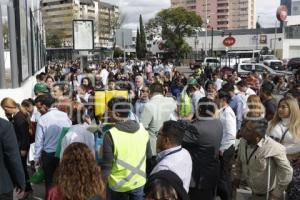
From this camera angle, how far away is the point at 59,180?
3.00 m

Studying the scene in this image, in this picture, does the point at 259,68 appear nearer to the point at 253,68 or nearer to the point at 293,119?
the point at 253,68

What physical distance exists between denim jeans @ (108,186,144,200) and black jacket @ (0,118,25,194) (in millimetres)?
1028

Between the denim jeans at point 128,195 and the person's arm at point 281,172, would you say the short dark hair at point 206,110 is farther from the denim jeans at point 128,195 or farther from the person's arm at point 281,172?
the person's arm at point 281,172

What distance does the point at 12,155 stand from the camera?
4.62m

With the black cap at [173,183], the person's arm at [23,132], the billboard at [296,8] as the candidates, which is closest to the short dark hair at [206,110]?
the black cap at [173,183]

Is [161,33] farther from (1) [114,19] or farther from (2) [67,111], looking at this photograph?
(2) [67,111]

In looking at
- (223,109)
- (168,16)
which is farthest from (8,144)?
(168,16)

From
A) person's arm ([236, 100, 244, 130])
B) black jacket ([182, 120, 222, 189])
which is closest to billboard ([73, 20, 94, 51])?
person's arm ([236, 100, 244, 130])

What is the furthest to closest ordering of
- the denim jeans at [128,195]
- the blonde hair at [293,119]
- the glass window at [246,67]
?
the glass window at [246,67]
the blonde hair at [293,119]
the denim jeans at [128,195]

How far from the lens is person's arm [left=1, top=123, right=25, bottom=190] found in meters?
4.55

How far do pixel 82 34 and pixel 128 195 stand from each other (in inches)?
356

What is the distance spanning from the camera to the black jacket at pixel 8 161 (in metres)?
4.55

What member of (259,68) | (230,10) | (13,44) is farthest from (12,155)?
(230,10)

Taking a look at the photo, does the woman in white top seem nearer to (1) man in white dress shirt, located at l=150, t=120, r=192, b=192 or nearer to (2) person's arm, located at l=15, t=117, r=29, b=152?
(1) man in white dress shirt, located at l=150, t=120, r=192, b=192
